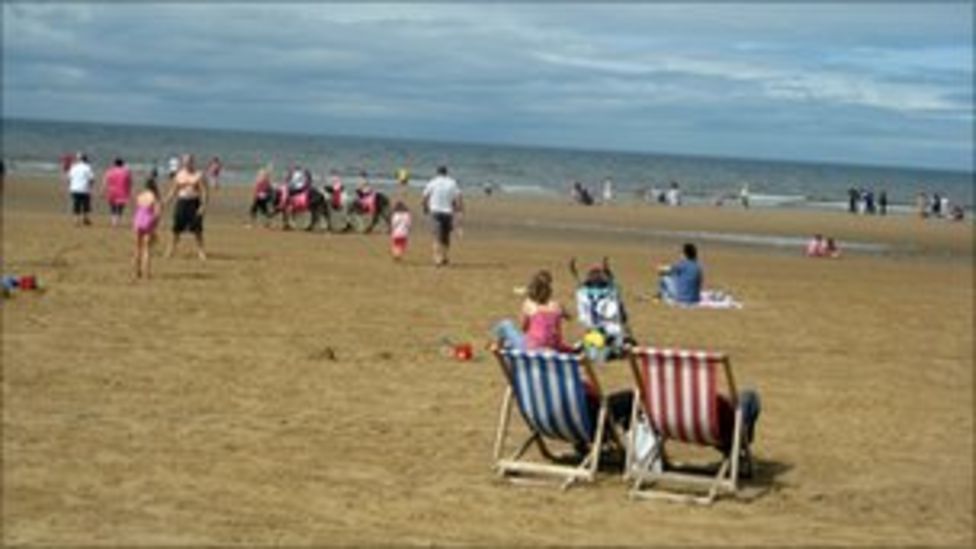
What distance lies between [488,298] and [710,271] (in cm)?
866


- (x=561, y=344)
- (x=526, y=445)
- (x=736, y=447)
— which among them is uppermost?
(x=561, y=344)

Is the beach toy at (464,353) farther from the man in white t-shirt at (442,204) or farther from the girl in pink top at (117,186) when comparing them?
the girl in pink top at (117,186)

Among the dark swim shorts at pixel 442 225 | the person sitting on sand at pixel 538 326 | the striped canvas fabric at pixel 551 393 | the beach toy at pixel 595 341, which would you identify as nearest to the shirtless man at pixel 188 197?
the dark swim shorts at pixel 442 225

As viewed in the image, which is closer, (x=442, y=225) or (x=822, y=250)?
(x=442, y=225)

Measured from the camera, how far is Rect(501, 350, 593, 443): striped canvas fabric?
877cm

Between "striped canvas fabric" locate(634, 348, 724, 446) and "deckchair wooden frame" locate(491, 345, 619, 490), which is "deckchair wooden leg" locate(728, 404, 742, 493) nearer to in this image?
"striped canvas fabric" locate(634, 348, 724, 446)

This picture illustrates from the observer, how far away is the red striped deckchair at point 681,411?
857cm

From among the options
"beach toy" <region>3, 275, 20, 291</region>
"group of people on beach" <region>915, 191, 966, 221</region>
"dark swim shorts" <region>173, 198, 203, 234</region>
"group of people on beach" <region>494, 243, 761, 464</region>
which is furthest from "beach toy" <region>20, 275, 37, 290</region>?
"group of people on beach" <region>915, 191, 966, 221</region>

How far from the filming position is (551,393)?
8906 mm

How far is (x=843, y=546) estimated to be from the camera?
25.6 feet

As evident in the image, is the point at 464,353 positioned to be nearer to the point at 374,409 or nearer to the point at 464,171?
the point at 374,409

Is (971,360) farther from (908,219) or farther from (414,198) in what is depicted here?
(908,219)

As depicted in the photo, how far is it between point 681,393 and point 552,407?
0.79 meters

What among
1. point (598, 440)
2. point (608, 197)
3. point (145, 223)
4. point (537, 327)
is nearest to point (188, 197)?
point (145, 223)
